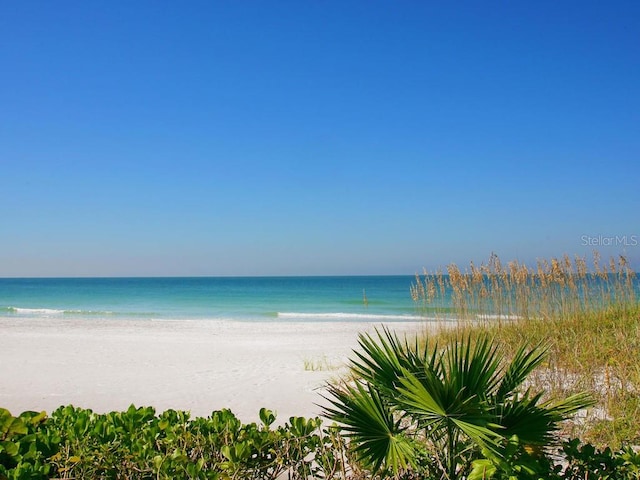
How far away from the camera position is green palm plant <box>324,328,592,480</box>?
2.47 meters

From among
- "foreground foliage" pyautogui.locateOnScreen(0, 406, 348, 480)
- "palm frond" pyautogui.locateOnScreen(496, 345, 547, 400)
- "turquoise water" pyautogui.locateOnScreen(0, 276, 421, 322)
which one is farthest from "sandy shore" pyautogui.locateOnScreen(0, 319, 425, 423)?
"turquoise water" pyautogui.locateOnScreen(0, 276, 421, 322)

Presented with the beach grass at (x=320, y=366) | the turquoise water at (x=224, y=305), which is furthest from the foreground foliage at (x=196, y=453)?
the turquoise water at (x=224, y=305)

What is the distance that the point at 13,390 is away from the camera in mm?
8562

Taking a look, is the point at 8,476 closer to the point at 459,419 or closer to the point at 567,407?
the point at 459,419

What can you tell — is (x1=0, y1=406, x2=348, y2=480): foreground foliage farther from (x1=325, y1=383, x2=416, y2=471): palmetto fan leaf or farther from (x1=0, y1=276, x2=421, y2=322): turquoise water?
(x1=0, y1=276, x2=421, y2=322): turquoise water

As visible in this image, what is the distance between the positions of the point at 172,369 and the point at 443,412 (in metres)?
8.90

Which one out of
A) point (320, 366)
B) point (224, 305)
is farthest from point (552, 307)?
point (224, 305)

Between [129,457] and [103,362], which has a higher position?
[129,457]

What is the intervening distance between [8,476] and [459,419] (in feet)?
6.12

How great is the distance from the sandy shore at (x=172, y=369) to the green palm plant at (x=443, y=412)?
42.7 inches

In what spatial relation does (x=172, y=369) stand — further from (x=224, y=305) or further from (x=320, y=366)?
(x=224, y=305)

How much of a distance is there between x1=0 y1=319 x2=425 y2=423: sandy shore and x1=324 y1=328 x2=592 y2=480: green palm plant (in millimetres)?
1084

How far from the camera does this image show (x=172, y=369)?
10.6 meters

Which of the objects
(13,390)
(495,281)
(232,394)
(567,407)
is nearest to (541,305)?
(495,281)
